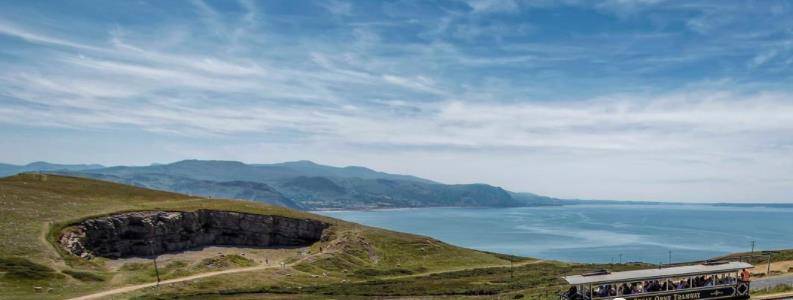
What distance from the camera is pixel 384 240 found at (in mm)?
145250

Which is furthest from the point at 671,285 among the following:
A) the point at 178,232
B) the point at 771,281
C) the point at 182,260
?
the point at 178,232

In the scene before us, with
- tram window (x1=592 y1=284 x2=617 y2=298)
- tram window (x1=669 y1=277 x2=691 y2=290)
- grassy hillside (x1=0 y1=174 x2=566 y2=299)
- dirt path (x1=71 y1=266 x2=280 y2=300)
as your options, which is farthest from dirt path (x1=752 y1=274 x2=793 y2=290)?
dirt path (x1=71 y1=266 x2=280 y2=300)

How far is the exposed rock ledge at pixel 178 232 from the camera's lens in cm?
11000

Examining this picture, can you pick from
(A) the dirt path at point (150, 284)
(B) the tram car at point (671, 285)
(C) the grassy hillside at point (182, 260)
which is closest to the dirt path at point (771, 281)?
(B) the tram car at point (671, 285)

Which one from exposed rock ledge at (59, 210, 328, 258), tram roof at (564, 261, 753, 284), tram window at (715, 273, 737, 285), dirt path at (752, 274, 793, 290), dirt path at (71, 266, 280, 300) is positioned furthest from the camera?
exposed rock ledge at (59, 210, 328, 258)

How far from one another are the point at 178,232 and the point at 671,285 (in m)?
110

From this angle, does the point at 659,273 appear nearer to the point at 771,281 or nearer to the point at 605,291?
the point at 605,291

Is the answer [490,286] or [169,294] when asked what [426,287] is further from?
[169,294]

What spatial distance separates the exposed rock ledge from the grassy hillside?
3.26 meters

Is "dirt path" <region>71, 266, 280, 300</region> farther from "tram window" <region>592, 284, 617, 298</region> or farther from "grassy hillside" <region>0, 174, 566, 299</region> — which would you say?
"tram window" <region>592, 284, 617, 298</region>

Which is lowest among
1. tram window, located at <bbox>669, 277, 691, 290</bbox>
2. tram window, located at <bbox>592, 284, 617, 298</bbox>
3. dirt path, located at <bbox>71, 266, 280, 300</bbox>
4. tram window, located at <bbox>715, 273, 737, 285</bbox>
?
dirt path, located at <bbox>71, 266, 280, 300</bbox>

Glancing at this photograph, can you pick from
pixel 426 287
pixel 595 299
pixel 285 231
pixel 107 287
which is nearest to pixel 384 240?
pixel 285 231

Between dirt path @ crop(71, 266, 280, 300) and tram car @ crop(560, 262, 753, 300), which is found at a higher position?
tram car @ crop(560, 262, 753, 300)

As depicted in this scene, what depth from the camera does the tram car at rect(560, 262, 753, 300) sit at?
44250 mm
